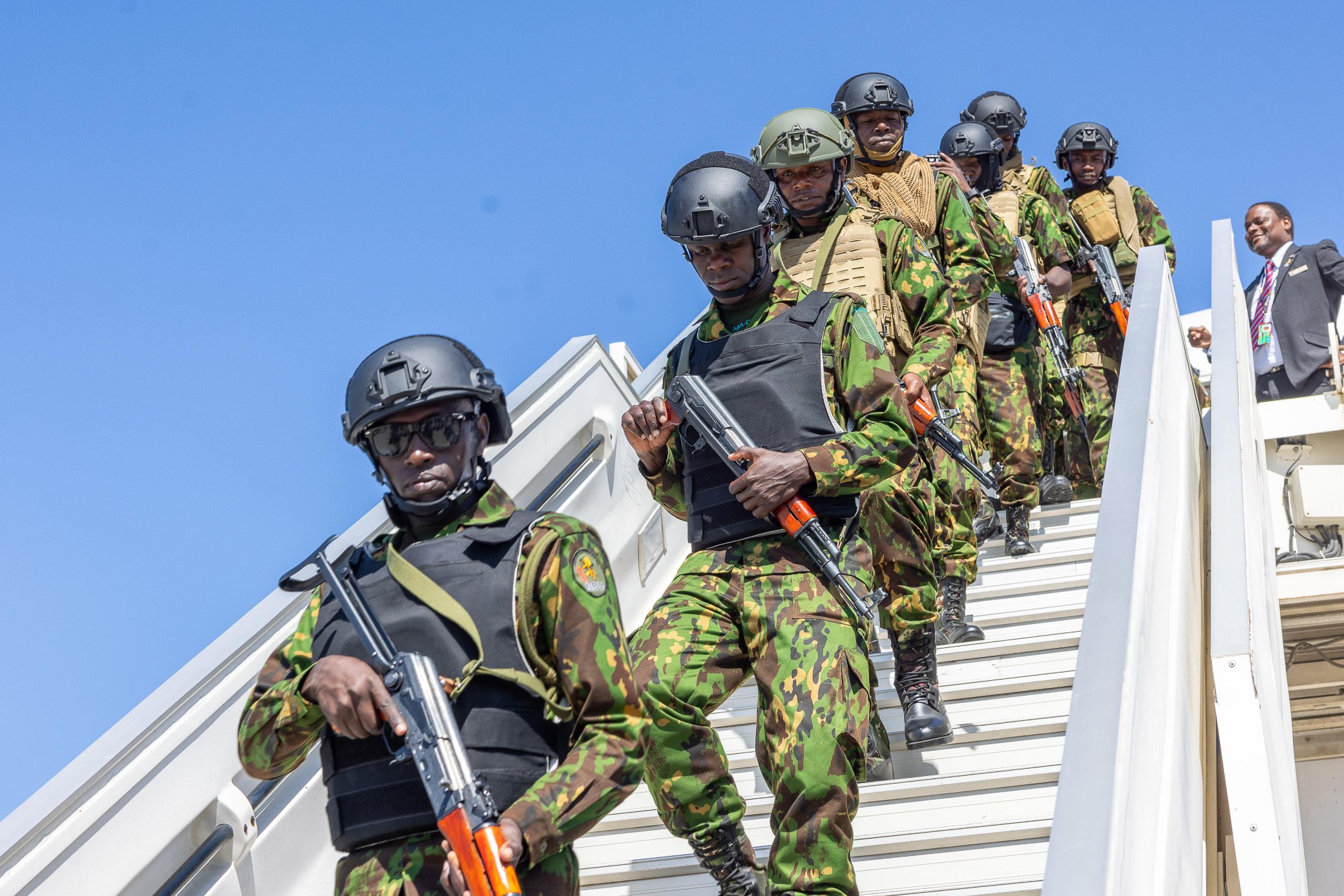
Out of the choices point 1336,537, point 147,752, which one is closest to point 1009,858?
point 147,752

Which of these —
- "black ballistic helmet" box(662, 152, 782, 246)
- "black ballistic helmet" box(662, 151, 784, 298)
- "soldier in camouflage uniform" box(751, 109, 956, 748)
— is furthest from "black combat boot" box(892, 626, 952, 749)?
"black ballistic helmet" box(662, 152, 782, 246)

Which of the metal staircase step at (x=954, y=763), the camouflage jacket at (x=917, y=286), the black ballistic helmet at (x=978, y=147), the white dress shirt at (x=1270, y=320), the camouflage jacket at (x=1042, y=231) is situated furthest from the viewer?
the white dress shirt at (x=1270, y=320)

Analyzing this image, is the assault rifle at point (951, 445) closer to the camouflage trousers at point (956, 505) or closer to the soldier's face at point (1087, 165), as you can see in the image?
the camouflage trousers at point (956, 505)

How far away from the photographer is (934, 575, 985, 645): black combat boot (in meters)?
5.80

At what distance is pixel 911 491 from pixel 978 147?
3.48 meters

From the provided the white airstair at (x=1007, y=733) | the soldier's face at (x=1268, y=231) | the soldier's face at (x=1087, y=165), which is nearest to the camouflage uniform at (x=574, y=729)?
the white airstair at (x=1007, y=733)

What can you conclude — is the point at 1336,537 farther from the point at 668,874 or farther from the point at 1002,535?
the point at 668,874

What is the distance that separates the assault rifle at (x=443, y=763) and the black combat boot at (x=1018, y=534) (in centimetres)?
473

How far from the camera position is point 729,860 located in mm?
3795

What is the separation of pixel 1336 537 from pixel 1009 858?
240 inches

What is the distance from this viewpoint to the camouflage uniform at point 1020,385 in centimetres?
708

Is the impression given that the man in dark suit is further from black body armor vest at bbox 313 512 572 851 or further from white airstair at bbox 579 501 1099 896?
black body armor vest at bbox 313 512 572 851

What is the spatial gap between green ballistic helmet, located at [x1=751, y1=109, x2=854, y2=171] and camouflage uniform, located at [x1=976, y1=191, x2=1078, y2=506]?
1.95 metres

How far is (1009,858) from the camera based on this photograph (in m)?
4.06
